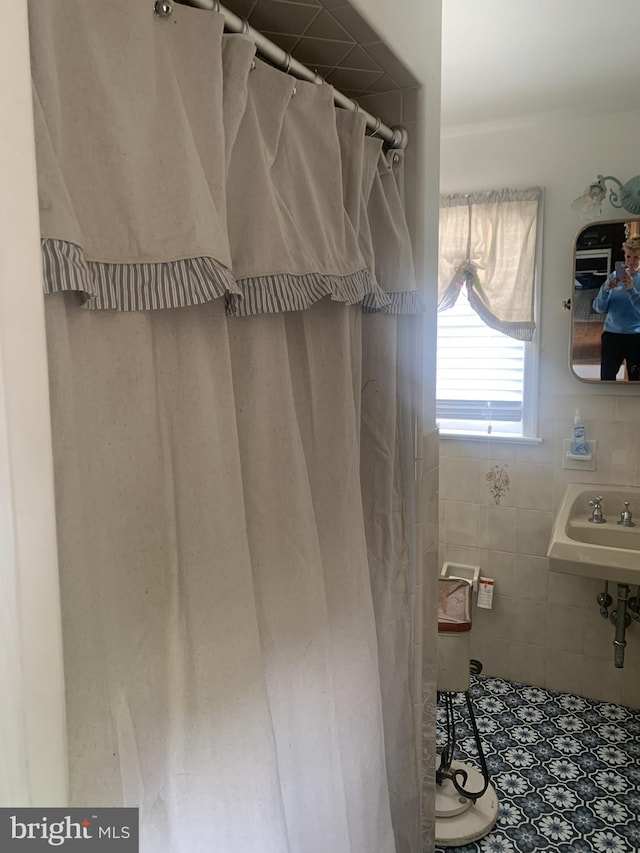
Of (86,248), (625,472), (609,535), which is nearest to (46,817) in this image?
(86,248)

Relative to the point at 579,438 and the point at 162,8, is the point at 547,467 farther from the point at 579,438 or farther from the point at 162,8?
the point at 162,8

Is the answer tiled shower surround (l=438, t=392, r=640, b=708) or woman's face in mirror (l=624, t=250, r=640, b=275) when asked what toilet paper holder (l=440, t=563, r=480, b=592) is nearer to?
tiled shower surround (l=438, t=392, r=640, b=708)

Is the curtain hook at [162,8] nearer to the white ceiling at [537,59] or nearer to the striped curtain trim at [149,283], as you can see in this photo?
the striped curtain trim at [149,283]

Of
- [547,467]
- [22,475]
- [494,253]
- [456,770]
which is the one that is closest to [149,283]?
[22,475]

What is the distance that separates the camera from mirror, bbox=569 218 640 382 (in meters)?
2.29

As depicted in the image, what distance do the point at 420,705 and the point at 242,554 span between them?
911mm

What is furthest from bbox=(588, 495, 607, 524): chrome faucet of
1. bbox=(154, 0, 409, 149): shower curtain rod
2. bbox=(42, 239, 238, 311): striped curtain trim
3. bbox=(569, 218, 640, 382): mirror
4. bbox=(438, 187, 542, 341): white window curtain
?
bbox=(42, 239, 238, 311): striped curtain trim

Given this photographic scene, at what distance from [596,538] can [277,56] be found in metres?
1.99

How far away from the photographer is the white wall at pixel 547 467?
2.37m

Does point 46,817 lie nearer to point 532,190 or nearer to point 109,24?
point 109,24

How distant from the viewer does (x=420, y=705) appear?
5.00ft
